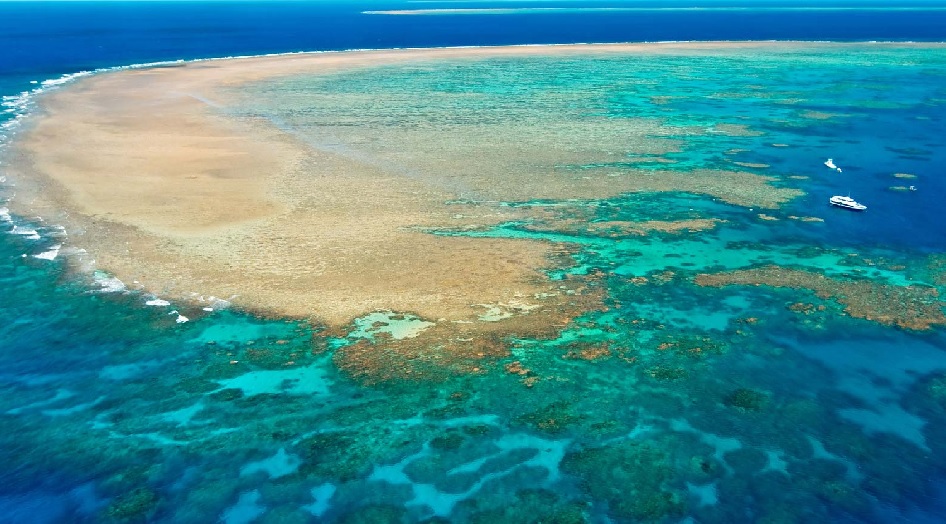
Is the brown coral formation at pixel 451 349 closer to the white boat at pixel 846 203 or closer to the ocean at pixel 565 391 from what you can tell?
the ocean at pixel 565 391

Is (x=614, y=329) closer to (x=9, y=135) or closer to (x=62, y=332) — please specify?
(x=62, y=332)

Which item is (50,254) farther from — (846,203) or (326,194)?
(846,203)

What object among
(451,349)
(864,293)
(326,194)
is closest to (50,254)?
(326,194)

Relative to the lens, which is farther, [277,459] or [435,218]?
[435,218]

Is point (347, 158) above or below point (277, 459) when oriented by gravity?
above

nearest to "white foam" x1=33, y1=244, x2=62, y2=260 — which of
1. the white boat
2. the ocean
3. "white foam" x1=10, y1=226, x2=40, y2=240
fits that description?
the ocean

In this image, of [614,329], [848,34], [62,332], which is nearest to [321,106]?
[62,332]
